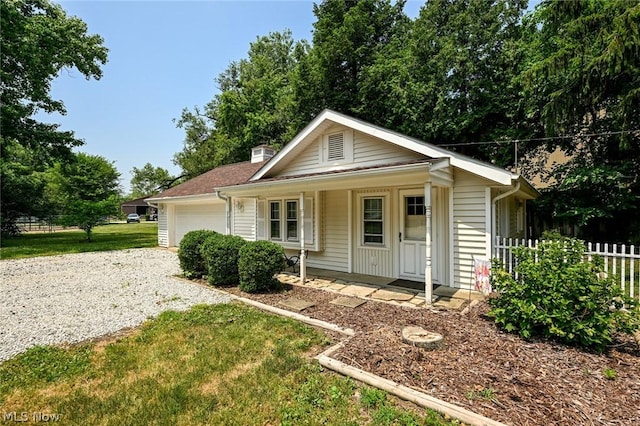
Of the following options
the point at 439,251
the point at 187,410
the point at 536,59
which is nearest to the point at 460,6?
the point at 536,59

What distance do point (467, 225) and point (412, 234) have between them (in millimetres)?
1348

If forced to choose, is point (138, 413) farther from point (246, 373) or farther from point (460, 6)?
point (460, 6)

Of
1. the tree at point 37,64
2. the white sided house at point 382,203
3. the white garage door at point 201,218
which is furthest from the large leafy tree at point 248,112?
the white sided house at point 382,203

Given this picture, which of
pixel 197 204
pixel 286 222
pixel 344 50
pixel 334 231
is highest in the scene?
pixel 344 50

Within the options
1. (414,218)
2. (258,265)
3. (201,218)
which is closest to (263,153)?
(201,218)

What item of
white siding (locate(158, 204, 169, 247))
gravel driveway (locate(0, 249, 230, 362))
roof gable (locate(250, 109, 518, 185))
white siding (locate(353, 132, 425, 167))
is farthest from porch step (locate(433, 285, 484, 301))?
white siding (locate(158, 204, 169, 247))

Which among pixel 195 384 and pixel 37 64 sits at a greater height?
pixel 37 64

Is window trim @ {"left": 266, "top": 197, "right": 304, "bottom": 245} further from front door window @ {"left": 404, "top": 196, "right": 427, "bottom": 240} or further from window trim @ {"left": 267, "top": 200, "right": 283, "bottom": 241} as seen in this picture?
front door window @ {"left": 404, "top": 196, "right": 427, "bottom": 240}

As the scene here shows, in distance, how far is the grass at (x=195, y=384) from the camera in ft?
9.25

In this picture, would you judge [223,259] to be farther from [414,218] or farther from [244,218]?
[414,218]

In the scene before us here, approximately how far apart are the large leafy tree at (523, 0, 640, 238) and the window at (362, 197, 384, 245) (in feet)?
21.8

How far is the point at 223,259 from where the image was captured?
7.48m

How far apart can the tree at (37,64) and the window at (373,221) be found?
1941cm

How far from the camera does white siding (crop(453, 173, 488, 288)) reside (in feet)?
21.0
